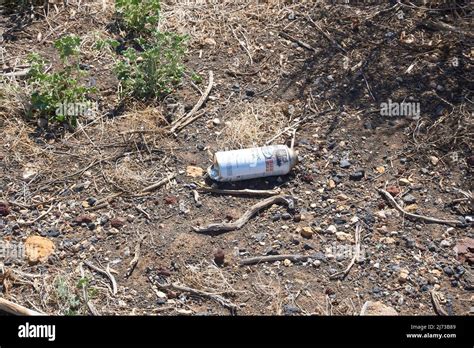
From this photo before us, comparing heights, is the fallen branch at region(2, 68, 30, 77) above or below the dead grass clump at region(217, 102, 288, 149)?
above

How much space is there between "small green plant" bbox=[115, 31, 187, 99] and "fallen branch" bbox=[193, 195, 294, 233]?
1.10 meters

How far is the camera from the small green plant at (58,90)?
4637mm

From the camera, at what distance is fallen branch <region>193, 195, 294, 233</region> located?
159 inches

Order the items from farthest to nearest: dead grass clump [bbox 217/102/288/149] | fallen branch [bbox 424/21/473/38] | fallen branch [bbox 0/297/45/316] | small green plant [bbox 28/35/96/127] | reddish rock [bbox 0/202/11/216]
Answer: fallen branch [bbox 424/21/473/38] < small green plant [bbox 28/35/96/127] < dead grass clump [bbox 217/102/288/149] < reddish rock [bbox 0/202/11/216] < fallen branch [bbox 0/297/45/316]

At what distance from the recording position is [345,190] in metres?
4.27

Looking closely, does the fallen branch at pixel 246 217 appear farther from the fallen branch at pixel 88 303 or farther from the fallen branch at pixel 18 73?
the fallen branch at pixel 18 73

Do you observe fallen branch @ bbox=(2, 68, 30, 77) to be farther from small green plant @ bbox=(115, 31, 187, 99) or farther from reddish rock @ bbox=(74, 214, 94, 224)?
reddish rock @ bbox=(74, 214, 94, 224)

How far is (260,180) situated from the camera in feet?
14.1

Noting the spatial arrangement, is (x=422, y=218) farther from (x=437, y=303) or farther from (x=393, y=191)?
(x=437, y=303)

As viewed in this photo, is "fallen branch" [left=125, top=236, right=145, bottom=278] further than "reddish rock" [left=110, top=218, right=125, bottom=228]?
No

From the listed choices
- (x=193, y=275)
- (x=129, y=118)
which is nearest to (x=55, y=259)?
(x=193, y=275)

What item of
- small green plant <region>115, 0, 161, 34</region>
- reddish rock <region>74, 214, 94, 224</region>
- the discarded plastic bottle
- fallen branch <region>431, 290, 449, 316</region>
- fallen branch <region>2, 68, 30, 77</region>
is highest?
small green plant <region>115, 0, 161, 34</region>

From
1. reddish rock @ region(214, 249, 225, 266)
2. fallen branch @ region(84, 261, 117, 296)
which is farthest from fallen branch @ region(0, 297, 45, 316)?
reddish rock @ region(214, 249, 225, 266)

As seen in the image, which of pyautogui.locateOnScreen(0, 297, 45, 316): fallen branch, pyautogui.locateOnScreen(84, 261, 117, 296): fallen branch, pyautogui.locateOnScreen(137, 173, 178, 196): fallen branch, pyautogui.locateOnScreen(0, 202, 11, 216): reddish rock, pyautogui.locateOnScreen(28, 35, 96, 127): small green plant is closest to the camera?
pyautogui.locateOnScreen(0, 297, 45, 316): fallen branch
